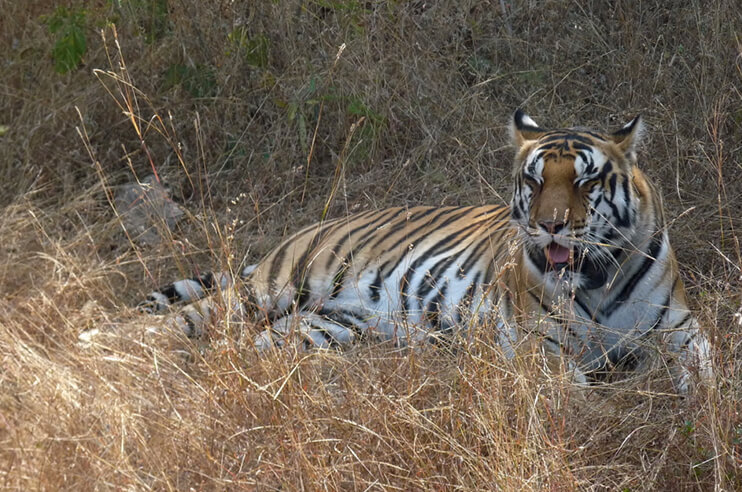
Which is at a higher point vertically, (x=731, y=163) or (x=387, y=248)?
(x=731, y=163)

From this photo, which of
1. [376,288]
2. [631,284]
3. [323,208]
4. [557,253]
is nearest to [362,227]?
[376,288]

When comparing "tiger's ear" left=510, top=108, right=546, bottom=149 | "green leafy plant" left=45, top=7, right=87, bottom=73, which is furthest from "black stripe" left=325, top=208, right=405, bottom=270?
"green leafy plant" left=45, top=7, right=87, bottom=73

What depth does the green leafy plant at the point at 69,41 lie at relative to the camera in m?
4.88

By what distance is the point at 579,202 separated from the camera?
3348 mm

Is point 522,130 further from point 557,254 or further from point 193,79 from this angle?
point 193,79

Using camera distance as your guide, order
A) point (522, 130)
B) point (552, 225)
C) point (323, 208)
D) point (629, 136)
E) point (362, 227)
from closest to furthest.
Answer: point (552, 225) < point (629, 136) < point (522, 130) < point (362, 227) < point (323, 208)

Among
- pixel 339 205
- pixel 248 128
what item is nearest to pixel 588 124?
pixel 339 205

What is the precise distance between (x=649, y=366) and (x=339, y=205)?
2.32m

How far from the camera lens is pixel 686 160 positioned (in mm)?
4820

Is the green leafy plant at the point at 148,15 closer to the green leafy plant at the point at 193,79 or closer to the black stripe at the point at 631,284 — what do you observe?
the green leafy plant at the point at 193,79

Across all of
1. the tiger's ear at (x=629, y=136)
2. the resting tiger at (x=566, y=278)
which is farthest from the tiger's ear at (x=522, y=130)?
the tiger's ear at (x=629, y=136)

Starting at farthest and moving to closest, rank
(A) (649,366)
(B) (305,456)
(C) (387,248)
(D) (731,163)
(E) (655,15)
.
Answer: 1. (E) (655,15)
2. (D) (731,163)
3. (C) (387,248)
4. (A) (649,366)
5. (B) (305,456)

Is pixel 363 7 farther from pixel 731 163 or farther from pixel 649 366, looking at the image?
pixel 649 366

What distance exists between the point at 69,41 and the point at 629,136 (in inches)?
110
